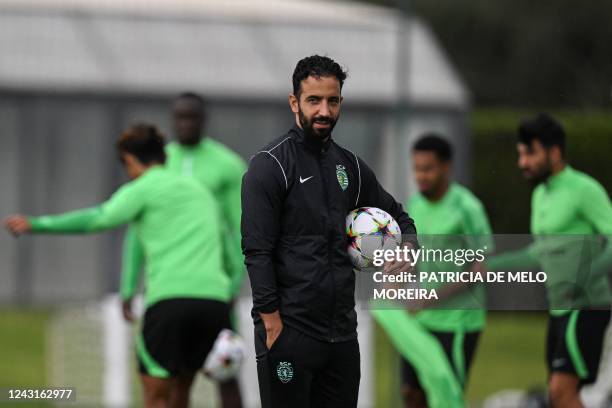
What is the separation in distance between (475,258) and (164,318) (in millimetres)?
1933

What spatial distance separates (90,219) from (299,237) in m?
2.22

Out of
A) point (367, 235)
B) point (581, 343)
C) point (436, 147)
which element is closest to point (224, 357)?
point (436, 147)

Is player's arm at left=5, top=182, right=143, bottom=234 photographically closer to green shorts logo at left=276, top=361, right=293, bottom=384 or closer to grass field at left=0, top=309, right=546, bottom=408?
green shorts logo at left=276, top=361, right=293, bottom=384

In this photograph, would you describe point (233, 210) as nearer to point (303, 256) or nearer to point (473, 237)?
point (473, 237)

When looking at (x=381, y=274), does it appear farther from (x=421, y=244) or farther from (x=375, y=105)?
(x=375, y=105)

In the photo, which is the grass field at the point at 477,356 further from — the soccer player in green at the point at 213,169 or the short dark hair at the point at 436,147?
the short dark hair at the point at 436,147

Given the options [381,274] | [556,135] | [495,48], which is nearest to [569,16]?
[556,135]

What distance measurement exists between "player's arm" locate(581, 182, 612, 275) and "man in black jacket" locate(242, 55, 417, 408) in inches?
85.8

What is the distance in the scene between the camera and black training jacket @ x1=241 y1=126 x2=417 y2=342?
6262 mm

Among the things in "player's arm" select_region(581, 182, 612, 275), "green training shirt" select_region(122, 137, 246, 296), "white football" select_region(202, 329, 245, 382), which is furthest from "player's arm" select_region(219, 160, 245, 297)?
"player's arm" select_region(581, 182, 612, 275)

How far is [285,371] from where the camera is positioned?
20.7ft

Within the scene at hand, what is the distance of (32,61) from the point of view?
58.8ft

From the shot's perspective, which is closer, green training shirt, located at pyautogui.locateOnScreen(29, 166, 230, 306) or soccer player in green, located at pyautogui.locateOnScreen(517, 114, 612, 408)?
soccer player in green, located at pyautogui.locateOnScreen(517, 114, 612, 408)

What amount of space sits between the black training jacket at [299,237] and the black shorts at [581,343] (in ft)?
→ 7.77
